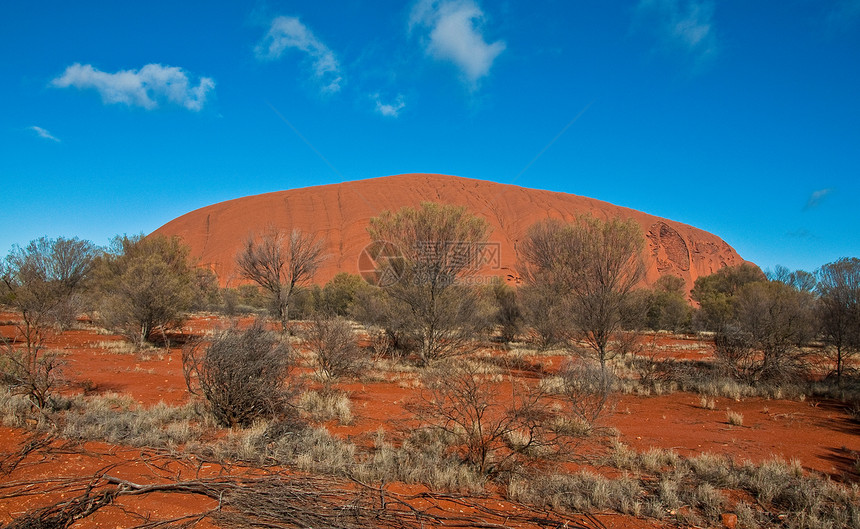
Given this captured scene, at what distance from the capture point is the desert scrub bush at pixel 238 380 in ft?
22.0

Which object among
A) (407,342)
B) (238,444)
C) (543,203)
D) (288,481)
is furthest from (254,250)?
(543,203)

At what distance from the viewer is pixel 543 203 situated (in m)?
79.6

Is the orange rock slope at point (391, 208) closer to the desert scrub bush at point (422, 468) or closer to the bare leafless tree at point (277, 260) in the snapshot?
the bare leafless tree at point (277, 260)

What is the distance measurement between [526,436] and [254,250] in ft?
63.5

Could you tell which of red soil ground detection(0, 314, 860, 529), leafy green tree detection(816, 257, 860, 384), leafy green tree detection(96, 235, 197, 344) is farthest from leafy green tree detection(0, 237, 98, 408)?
leafy green tree detection(816, 257, 860, 384)

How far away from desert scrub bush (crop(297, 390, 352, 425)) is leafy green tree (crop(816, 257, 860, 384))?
14.7 m

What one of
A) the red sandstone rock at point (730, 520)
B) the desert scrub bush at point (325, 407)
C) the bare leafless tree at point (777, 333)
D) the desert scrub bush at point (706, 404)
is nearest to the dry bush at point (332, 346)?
the desert scrub bush at point (325, 407)

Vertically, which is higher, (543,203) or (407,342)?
(543,203)

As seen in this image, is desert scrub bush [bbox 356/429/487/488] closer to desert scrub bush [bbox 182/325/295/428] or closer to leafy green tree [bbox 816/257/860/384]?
desert scrub bush [bbox 182/325/295/428]

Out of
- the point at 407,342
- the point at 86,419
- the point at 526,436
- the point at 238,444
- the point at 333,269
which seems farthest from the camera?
the point at 333,269

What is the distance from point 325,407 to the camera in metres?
8.14

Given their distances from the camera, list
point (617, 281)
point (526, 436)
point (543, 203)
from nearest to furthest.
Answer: point (526, 436) < point (617, 281) < point (543, 203)

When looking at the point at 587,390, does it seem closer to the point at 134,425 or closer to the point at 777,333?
the point at 134,425

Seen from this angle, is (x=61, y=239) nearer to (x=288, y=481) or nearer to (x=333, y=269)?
(x=288, y=481)
